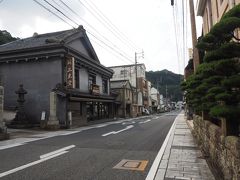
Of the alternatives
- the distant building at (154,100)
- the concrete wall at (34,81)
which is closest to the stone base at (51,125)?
the concrete wall at (34,81)

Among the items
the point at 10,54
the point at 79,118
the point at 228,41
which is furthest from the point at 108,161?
the point at 10,54

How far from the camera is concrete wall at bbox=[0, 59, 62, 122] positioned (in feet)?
82.8

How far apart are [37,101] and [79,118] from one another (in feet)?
16.0

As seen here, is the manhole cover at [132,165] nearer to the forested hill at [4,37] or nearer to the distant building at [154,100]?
the forested hill at [4,37]

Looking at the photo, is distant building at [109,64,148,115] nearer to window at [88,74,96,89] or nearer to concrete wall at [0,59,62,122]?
window at [88,74,96,89]

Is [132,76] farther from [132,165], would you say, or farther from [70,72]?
[132,165]

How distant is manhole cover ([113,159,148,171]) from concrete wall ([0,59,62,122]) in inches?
681

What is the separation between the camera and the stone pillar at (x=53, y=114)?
76.0ft

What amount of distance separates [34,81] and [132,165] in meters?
19.9

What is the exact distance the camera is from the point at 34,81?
25969 millimetres

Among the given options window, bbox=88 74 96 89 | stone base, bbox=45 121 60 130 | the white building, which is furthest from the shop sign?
the white building

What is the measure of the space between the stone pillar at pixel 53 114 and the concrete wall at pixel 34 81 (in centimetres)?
97

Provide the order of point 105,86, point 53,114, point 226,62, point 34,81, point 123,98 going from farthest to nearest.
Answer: point 123,98
point 105,86
point 34,81
point 53,114
point 226,62

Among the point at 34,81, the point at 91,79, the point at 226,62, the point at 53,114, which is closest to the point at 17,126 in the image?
the point at 53,114
